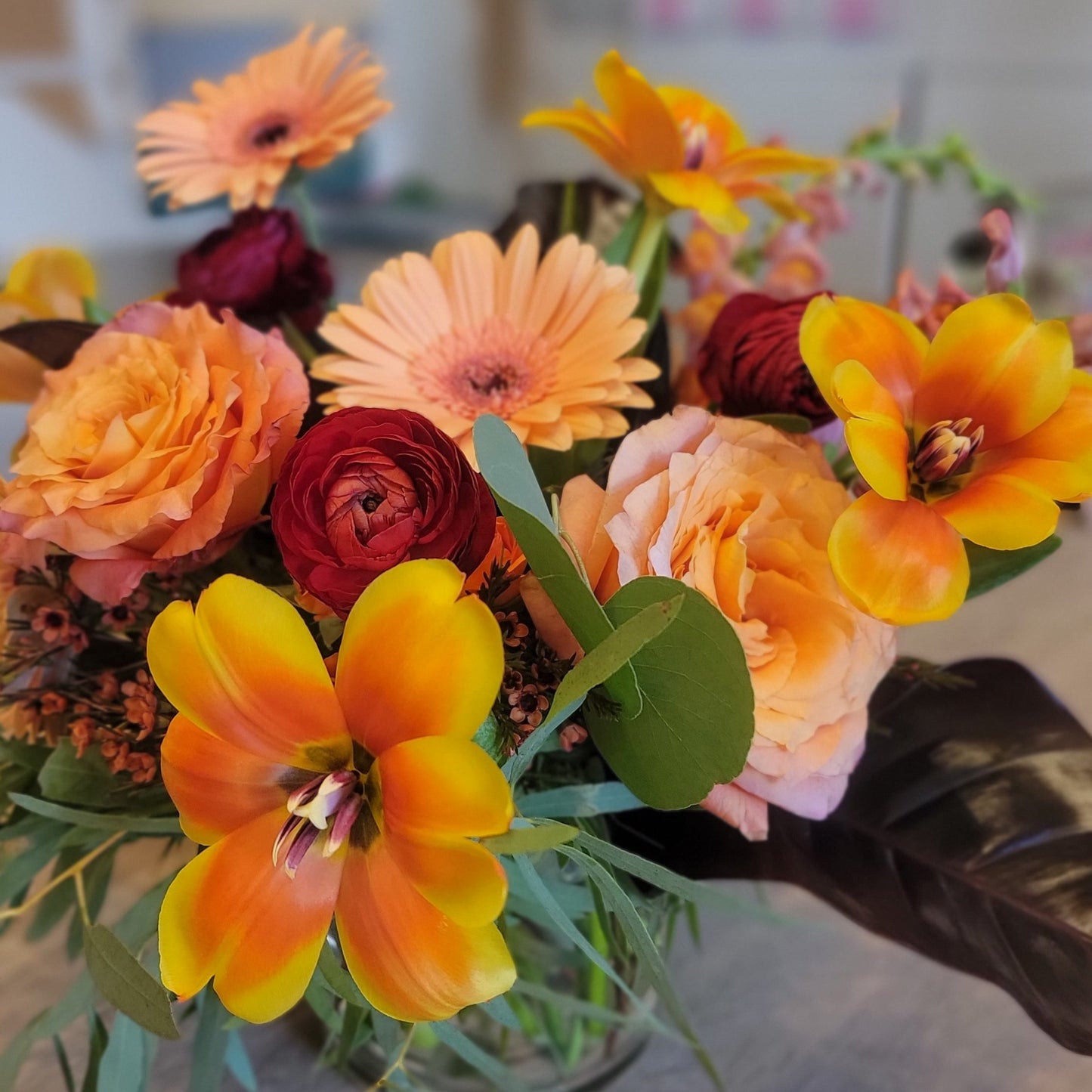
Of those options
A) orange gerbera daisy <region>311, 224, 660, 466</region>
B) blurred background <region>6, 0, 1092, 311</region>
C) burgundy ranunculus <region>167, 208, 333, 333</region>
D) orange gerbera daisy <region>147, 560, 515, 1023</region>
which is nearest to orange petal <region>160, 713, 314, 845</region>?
orange gerbera daisy <region>147, 560, 515, 1023</region>

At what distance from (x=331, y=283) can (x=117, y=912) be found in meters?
0.37

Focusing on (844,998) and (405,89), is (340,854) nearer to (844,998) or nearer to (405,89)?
(844,998)

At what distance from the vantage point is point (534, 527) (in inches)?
10.1

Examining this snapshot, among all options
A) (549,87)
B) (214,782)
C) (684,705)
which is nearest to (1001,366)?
(684,705)

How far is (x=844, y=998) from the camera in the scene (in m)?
0.50

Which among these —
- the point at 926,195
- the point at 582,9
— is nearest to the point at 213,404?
the point at 926,195

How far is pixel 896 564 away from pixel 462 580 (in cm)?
13

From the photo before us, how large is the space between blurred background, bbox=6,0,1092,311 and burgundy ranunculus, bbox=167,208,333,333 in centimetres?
120

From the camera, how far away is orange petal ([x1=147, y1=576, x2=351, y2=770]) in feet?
0.82

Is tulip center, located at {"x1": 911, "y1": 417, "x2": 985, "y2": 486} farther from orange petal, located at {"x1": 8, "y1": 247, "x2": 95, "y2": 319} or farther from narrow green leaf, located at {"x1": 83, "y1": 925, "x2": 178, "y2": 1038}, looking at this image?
orange petal, located at {"x1": 8, "y1": 247, "x2": 95, "y2": 319}

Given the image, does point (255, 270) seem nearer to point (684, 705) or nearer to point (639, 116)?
point (639, 116)

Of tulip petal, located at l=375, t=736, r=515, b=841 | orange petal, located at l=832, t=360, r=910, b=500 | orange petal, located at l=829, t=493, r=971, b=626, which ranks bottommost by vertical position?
tulip petal, located at l=375, t=736, r=515, b=841

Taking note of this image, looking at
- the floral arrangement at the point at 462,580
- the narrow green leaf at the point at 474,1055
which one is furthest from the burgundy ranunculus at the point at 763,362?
the narrow green leaf at the point at 474,1055

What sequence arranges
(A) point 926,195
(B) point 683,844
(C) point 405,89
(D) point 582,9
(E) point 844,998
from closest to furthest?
(B) point 683,844 → (E) point 844,998 → (A) point 926,195 → (D) point 582,9 → (C) point 405,89
